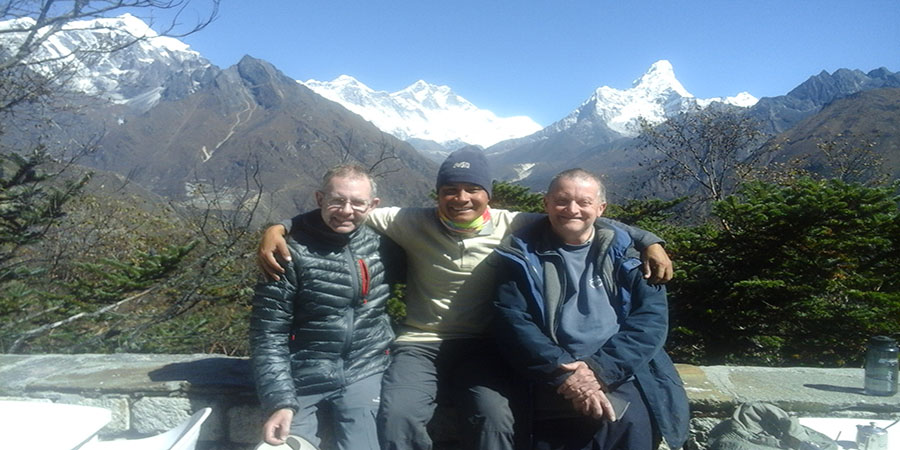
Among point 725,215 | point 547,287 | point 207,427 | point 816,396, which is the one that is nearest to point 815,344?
point 725,215

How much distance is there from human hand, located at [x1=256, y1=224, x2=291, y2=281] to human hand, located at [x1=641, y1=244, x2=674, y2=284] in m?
1.48

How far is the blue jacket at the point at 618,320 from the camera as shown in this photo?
2197 millimetres

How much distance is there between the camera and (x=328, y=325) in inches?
91.3

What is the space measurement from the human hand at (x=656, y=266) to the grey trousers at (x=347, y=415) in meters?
1.23

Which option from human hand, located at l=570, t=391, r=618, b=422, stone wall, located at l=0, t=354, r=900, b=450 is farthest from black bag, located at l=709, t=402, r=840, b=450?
human hand, located at l=570, t=391, r=618, b=422

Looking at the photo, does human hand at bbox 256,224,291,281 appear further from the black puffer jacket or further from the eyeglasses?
the eyeglasses

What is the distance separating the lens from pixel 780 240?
13.2ft

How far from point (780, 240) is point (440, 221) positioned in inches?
111

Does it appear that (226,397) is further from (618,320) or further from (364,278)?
(618,320)

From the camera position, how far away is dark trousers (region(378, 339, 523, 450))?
2.16 meters

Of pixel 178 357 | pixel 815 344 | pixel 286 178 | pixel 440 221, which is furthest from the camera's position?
pixel 286 178

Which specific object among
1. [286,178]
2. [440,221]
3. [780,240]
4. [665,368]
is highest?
[286,178]

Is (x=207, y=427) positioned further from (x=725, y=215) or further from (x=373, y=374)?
(x=725, y=215)

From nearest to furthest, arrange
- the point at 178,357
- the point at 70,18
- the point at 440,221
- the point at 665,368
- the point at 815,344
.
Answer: the point at 665,368
the point at 440,221
the point at 178,357
the point at 815,344
the point at 70,18
